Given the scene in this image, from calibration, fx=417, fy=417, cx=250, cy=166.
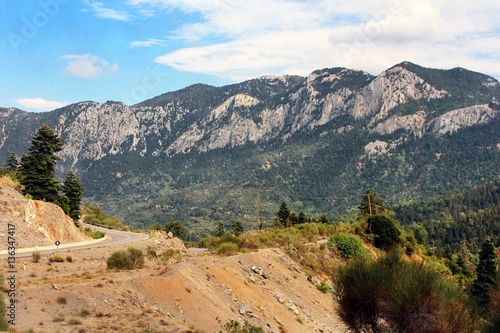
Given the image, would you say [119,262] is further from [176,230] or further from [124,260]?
[176,230]

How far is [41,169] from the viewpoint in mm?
43688

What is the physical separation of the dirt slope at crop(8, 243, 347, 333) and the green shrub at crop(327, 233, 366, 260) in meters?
12.7

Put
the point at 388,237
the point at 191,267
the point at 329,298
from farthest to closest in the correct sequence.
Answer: the point at 388,237, the point at 329,298, the point at 191,267

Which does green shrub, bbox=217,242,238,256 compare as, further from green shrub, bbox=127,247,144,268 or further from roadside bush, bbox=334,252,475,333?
roadside bush, bbox=334,252,475,333

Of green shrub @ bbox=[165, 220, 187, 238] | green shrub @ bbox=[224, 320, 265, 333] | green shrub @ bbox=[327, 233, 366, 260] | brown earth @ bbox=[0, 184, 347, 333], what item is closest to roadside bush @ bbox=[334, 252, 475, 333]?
green shrub @ bbox=[224, 320, 265, 333]

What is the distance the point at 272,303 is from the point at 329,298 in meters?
10.4

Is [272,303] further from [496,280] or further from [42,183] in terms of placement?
[42,183]

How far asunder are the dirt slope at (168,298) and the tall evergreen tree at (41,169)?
12.9 m

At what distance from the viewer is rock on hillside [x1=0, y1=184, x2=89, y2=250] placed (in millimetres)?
34125

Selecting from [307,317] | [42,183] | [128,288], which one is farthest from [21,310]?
[42,183]

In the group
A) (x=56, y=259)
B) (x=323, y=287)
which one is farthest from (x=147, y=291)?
(x=323, y=287)

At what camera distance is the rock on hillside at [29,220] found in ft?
112

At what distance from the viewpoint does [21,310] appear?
676 inches

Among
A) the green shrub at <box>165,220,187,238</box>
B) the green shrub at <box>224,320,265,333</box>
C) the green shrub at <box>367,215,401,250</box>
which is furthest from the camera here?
the green shrub at <box>165,220,187,238</box>
